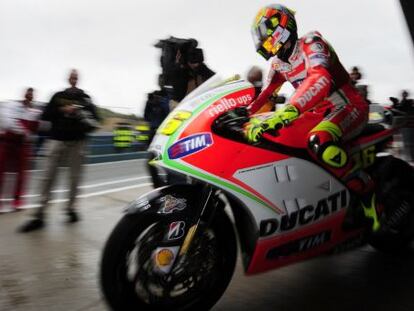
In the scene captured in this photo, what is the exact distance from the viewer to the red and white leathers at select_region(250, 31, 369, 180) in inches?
Answer: 109

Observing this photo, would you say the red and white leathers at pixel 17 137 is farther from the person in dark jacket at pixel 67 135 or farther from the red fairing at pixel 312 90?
the red fairing at pixel 312 90

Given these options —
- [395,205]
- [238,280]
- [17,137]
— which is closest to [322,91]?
[395,205]

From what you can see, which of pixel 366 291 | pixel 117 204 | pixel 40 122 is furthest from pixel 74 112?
pixel 366 291

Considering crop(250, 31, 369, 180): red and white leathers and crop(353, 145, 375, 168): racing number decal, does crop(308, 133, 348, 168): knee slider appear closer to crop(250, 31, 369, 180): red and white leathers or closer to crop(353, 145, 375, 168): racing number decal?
crop(250, 31, 369, 180): red and white leathers

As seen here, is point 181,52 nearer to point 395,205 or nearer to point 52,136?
point 52,136

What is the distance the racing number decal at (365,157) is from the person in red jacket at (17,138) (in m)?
4.23

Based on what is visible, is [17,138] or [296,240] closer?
[296,240]

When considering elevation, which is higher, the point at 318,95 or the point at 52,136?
the point at 318,95

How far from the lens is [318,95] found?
2768 millimetres

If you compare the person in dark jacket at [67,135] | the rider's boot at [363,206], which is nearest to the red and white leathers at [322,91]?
the rider's boot at [363,206]

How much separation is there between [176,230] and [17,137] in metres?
4.23

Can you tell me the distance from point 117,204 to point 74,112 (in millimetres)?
1739

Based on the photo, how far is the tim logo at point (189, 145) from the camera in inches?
102

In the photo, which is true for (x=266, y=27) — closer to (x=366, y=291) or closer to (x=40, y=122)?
(x=366, y=291)
